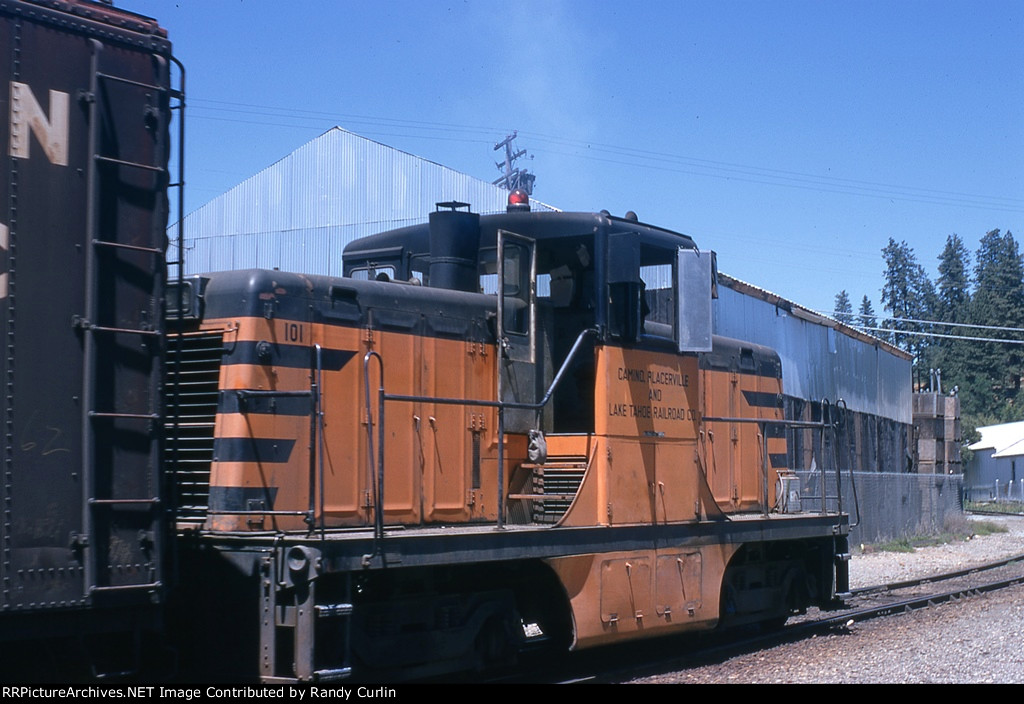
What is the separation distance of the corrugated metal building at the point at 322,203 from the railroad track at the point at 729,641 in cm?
1288

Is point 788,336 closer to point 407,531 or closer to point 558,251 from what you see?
point 558,251

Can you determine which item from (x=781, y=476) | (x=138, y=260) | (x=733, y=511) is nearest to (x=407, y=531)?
(x=138, y=260)

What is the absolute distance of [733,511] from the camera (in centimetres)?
1108

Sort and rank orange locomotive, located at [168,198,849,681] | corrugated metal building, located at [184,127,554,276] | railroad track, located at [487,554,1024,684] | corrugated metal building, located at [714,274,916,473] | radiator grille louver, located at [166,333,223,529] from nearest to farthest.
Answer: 1. orange locomotive, located at [168,198,849,681]
2. radiator grille louver, located at [166,333,223,529]
3. railroad track, located at [487,554,1024,684]
4. corrugated metal building, located at [714,274,916,473]
5. corrugated metal building, located at [184,127,554,276]

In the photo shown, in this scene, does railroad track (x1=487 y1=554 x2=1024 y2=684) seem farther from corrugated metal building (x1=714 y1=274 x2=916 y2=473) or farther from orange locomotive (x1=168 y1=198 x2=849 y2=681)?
corrugated metal building (x1=714 y1=274 x2=916 y2=473)

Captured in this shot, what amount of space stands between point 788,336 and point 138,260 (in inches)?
817

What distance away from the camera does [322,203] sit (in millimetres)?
26797

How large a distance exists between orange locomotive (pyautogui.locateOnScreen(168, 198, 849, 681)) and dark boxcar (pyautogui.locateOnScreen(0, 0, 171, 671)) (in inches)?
17.5

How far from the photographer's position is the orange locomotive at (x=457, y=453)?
22.0 ft

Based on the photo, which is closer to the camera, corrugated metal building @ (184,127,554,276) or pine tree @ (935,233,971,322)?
corrugated metal building @ (184,127,554,276)

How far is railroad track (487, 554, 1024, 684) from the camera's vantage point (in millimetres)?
8625

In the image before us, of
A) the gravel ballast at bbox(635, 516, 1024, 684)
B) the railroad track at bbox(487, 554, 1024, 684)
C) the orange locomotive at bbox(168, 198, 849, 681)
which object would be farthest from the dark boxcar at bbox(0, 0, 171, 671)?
the gravel ballast at bbox(635, 516, 1024, 684)

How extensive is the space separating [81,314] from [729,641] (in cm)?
730

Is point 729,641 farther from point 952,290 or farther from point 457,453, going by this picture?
point 952,290
